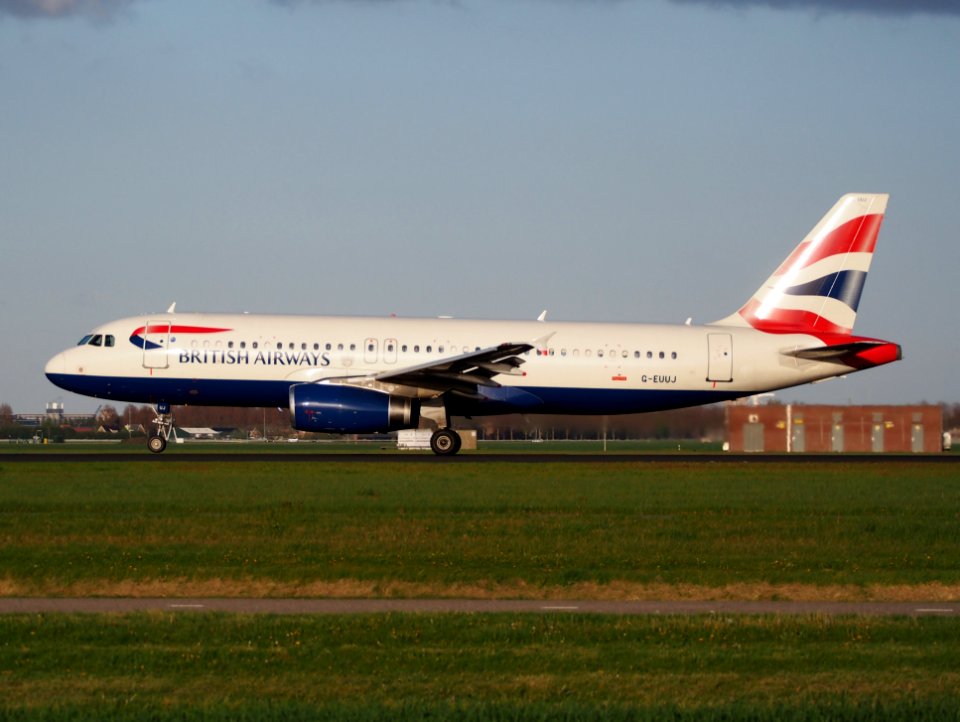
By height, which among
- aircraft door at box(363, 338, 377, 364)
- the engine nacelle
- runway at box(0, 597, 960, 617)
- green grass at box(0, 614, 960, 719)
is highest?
aircraft door at box(363, 338, 377, 364)

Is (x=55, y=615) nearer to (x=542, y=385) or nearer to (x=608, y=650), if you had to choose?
(x=608, y=650)

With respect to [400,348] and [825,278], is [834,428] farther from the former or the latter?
[400,348]

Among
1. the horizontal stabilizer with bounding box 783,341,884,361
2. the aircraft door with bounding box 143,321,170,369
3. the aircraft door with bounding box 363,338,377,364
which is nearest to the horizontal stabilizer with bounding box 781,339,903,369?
the horizontal stabilizer with bounding box 783,341,884,361

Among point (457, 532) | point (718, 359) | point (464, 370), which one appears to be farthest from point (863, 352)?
point (457, 532)

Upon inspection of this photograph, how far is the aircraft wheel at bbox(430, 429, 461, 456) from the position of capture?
39.0 meters

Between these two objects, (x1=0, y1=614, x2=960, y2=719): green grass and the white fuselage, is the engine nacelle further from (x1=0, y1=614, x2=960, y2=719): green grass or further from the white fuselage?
(x1=0, y1=614, x2=960, y2=719): green grass

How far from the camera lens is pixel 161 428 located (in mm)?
39656

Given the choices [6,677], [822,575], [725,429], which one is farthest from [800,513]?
[725,429]

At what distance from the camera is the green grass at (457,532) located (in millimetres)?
16109

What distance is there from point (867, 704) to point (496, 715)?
2.71 metres

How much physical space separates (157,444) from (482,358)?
10.4 metres

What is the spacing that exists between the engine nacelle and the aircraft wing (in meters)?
0.76

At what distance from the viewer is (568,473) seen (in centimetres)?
3228

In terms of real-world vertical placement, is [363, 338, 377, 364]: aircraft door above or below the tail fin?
below
